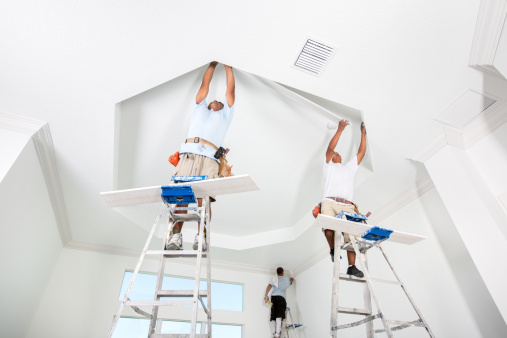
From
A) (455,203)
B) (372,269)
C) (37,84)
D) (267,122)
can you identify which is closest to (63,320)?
(37,84)

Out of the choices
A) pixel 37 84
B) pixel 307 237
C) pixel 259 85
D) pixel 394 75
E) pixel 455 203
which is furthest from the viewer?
pixel 307 237

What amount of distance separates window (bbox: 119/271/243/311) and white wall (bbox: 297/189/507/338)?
1910 mm

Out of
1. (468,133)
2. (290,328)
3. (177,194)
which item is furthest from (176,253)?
(290,328)

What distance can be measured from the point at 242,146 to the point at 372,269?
246cm

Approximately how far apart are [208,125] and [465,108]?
246 cm

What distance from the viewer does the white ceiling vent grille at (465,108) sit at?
2.64 meters

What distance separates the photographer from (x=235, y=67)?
2.58 metres

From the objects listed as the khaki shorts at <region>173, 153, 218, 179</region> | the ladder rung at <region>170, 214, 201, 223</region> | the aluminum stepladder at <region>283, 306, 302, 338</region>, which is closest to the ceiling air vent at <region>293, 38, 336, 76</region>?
the khaki shorts at <region>173, 153, 218, 179</region>

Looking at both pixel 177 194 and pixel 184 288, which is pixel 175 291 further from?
pixel 184 288

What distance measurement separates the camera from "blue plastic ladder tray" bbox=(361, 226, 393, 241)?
2010 mm

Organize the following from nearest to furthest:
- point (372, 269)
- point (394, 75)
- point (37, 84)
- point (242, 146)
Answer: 1. point (37, 84)
2. point (394, 75)
3. point (242, 146)
4. point (372, 269)

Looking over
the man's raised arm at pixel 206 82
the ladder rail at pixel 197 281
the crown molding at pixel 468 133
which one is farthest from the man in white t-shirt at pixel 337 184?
the man's raised arm at pixel 206 82

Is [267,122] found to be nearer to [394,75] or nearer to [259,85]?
[259,85]

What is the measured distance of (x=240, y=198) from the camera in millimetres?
4246
